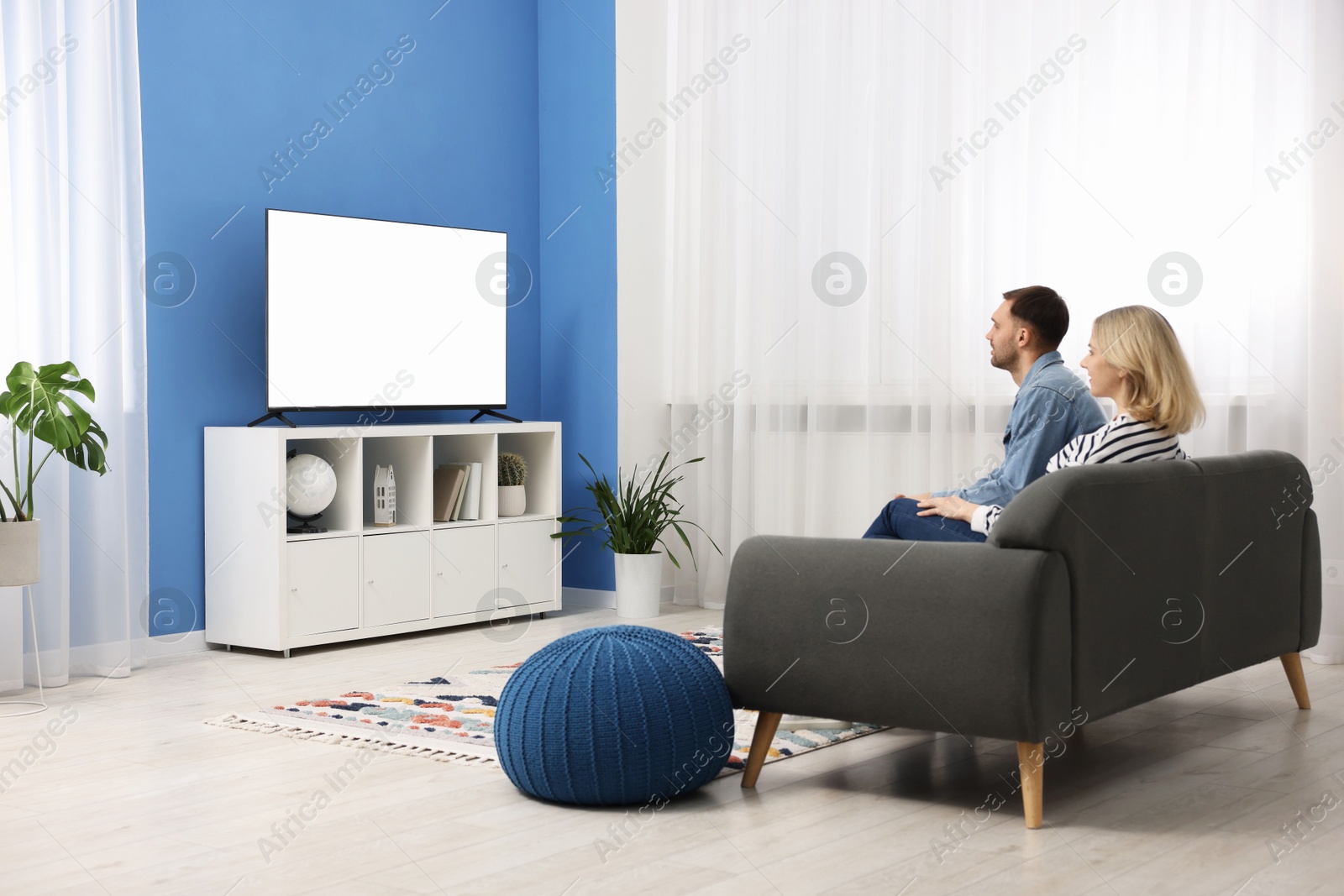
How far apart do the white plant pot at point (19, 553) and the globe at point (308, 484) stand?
917mm

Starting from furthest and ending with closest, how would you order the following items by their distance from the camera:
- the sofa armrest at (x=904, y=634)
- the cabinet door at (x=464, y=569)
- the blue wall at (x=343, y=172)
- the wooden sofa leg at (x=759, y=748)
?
the cabinet door at (x=464, y=569)
the blue wall at (x=343, y=172)
the wooden sofa leg at (x=759, y=748)
the sofa armrest at (x=904, y=634)

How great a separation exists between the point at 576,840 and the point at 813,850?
1.39 ft

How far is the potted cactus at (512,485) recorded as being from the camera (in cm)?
543

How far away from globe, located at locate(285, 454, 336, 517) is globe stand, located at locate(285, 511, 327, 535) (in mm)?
29

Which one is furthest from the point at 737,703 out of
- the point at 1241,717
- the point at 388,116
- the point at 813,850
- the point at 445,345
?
the point at 388,116

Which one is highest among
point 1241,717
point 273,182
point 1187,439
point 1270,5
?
point 1270,5

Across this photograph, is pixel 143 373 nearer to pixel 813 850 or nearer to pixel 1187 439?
pixel 813 850

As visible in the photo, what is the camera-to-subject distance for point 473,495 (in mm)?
5305

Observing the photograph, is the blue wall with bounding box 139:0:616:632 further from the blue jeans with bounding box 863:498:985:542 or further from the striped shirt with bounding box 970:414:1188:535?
the striped shirt with bounding box 970:414:1188:535

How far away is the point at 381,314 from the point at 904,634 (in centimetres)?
299

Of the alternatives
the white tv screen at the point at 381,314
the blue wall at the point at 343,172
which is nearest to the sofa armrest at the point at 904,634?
the white tv screen at the point at 381,314

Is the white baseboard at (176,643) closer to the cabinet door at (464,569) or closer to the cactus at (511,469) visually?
the cabinet door at (464,569)

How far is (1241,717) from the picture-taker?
11.9 feet

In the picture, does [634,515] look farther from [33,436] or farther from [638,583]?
[33,436]
